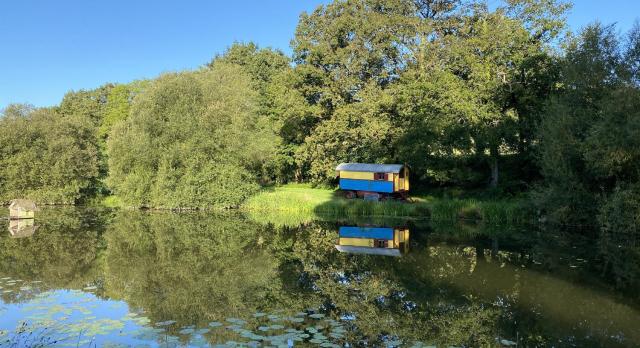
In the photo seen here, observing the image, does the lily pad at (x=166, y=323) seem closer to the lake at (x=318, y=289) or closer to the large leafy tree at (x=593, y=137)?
the lake at (x=318, y=289)

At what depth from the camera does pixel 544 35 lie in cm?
3281

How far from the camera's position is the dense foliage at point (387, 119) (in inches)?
977

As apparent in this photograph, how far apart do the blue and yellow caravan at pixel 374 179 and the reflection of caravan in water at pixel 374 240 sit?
9.95m

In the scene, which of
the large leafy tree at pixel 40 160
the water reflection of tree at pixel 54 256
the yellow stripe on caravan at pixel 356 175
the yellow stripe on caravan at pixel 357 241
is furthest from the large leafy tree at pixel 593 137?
the large leafy tree at pixel 40 160

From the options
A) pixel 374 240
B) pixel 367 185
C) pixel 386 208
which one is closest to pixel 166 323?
pixel 374 240

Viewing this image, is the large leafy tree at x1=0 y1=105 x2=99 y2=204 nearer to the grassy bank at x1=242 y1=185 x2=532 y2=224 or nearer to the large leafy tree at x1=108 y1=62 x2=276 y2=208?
the large leafy tree at x1=108 y1=62 x2=276 y2=208

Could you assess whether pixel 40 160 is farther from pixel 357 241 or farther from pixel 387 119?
pixel 357 241

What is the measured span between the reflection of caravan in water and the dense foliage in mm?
8808

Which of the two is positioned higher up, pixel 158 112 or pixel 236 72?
pixel 236 72

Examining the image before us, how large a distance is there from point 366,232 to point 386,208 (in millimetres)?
7776

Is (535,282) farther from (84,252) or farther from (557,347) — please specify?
(84,252)

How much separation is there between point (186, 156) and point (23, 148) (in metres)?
15.7

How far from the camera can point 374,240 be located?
2139 cm

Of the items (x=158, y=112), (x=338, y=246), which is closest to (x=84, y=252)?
(x=338, y=246)
